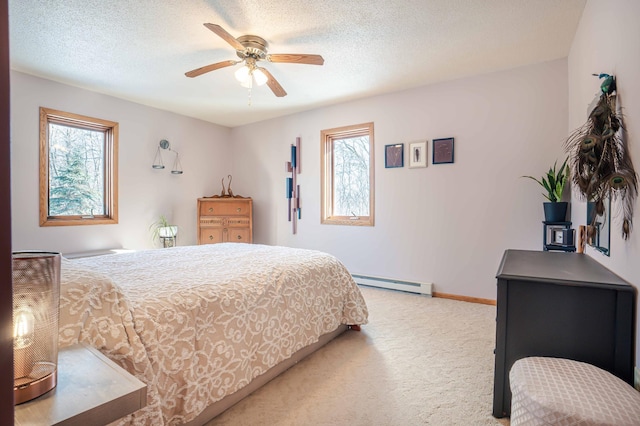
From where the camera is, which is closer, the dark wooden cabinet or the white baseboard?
the dark wooden cabinet

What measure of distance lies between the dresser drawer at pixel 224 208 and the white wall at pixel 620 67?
4.05 meters

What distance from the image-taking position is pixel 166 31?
250cm

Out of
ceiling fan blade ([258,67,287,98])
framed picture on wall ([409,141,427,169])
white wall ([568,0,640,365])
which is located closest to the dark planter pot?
white wall ([568,0,640,365])

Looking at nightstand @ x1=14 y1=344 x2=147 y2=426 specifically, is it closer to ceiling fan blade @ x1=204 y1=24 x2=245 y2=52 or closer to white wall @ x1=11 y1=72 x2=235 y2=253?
ceiling fan blade @ x1=204 y1=24 x2=245 y2=52

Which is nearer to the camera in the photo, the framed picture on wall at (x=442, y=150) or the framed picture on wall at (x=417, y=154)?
the framed picture on wall at (x=442, y=150)

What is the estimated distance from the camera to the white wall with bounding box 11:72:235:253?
323 cm

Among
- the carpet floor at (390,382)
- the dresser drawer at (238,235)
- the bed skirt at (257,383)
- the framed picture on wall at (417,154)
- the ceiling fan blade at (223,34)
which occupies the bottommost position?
the carpet floor at (390,382)

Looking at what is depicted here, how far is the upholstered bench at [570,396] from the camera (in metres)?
0.95

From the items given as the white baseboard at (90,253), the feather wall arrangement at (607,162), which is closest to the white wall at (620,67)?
the feather wall arrangement at (607,162)

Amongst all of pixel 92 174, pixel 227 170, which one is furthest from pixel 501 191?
pixel 92 174

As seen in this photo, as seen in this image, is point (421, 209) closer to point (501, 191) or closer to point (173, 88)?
point (501, 191)

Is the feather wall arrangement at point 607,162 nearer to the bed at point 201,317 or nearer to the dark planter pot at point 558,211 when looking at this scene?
the dark planter pot at point 558,211

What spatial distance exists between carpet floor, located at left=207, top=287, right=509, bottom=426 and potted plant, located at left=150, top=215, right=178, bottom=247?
2925 millimetres

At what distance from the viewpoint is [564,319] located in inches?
53.4
